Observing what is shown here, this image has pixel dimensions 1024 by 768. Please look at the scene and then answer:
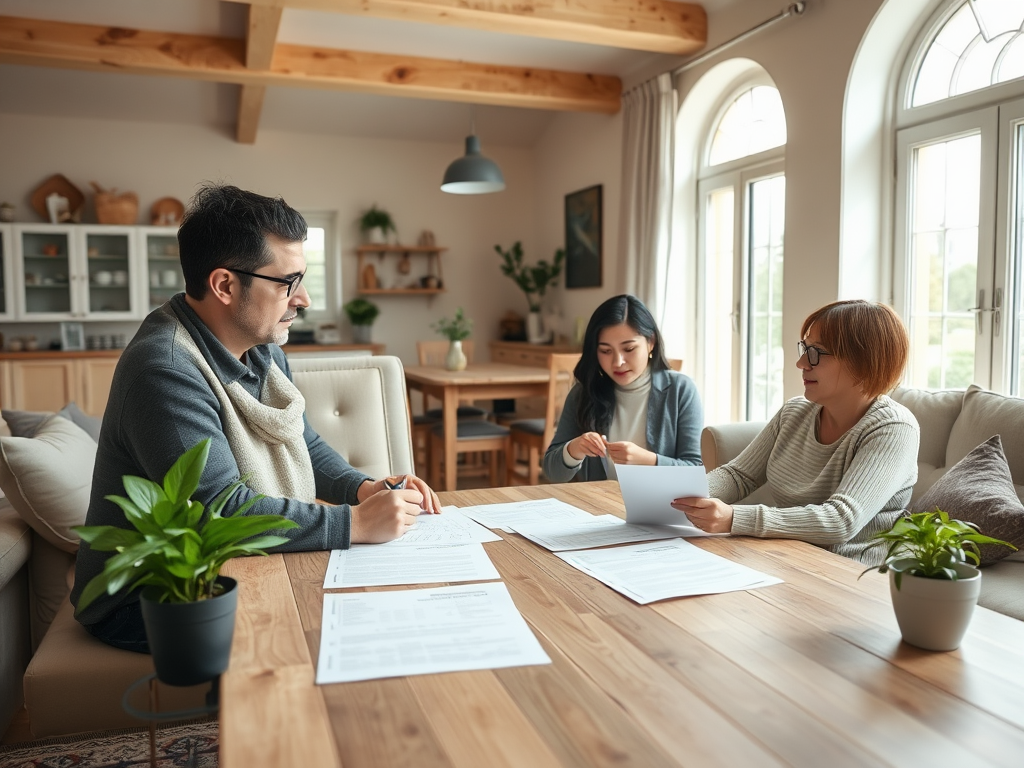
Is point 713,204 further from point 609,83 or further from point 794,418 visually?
point 794,418

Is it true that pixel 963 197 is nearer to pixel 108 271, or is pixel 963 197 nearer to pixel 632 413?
pixel 632 413

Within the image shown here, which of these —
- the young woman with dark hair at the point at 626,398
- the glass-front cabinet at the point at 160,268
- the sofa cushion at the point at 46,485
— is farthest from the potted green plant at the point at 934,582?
the glass-front cabinet at the point at 160,268

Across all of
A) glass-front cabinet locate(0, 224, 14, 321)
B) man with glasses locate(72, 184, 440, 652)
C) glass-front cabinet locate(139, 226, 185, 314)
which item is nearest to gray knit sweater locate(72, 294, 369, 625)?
man with glasses locate(72, 184, 440, 652)

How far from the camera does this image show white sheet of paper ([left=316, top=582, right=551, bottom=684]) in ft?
2.88

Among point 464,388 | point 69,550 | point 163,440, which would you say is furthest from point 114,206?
A: point 163,440

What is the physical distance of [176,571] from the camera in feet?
2.79

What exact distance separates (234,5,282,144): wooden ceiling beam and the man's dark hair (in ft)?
8.32

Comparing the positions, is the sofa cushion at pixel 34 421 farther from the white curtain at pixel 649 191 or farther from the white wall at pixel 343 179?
the white wall at pixel 343 179

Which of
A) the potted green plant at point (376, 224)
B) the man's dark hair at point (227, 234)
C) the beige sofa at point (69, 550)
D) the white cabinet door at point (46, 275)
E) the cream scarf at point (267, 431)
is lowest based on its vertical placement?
the beige sofa at point (69, 550)

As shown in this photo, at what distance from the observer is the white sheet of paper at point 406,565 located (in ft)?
3.85

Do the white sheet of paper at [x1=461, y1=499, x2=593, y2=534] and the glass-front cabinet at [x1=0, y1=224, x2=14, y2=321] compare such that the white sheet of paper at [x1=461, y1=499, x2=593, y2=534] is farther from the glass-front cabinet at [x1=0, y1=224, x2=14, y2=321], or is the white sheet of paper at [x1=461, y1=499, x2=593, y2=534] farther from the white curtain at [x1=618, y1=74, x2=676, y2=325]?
the glass-front cabinet at [x1=0, y1=224, x2=14, y2=321]

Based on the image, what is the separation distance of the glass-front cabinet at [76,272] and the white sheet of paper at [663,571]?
5.64 m

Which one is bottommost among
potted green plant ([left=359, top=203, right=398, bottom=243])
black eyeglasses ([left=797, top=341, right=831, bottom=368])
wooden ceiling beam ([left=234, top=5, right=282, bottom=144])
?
black eyeglasses ([left=797, top=341, right=831, bottom=368])

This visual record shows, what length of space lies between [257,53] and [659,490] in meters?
3.75
